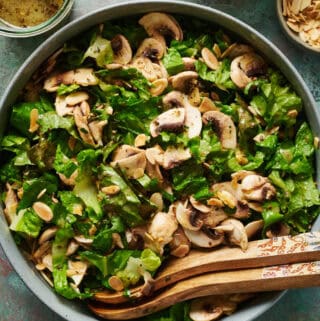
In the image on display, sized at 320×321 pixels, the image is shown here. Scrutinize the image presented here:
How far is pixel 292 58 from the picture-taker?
2.00 metres

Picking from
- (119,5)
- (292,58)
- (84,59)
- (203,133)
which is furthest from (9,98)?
(292,58)

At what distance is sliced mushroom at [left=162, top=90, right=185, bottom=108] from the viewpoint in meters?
1.80

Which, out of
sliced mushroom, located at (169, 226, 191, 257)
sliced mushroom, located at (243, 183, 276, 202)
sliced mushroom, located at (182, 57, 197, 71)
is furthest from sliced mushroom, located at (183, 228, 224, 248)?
sliced mushroom, located at (182, 57, 197, 71)

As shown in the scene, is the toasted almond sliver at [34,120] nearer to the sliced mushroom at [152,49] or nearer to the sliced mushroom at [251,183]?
the sliced mushroom at [152,49]

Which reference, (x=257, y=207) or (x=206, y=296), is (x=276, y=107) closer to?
(x=257, y=207)

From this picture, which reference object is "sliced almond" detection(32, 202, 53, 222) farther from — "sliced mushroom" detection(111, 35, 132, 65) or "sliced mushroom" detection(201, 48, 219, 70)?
"sliced mushroom" detection(201, 48, 219, 70)

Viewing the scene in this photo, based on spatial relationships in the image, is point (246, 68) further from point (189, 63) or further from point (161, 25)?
point (161, 25)

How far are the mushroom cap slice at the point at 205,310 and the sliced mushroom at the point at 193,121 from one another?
17.7 inches

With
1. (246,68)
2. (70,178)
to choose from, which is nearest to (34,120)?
(70,178)

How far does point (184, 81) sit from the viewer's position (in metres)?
1.81

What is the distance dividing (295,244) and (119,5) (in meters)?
0.77

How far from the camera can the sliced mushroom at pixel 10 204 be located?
1.81 metres

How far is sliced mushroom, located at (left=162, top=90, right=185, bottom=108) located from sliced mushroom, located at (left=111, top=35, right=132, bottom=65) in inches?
5.9

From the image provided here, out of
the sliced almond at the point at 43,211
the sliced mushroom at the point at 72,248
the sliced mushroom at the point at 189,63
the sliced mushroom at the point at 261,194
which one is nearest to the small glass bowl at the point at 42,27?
the sliced mushroom at the point at 189,63
